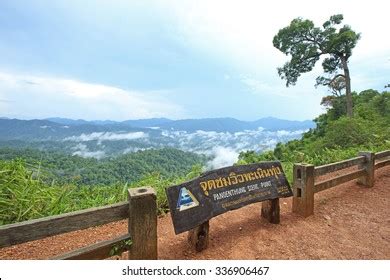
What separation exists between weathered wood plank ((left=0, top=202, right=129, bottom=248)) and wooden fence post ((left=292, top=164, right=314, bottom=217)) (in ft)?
11.2

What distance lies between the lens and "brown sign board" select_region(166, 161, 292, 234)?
377 cm

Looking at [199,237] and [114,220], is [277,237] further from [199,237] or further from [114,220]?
[114,220]

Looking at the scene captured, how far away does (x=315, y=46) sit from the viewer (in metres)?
20.0

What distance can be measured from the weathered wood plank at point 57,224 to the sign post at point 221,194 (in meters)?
0.77

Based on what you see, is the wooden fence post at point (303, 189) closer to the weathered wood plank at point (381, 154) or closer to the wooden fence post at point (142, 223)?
the wooden fence post at point (142, 223)

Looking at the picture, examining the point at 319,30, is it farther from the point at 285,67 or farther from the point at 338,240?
the point at 338,240

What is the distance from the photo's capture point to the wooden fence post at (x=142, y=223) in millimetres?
3238

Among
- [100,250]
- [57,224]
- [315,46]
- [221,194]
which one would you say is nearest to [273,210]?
[221,194]

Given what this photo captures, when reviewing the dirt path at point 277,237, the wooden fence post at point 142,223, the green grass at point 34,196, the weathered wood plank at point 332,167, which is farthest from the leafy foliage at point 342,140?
the wooden fence post at point 142,223

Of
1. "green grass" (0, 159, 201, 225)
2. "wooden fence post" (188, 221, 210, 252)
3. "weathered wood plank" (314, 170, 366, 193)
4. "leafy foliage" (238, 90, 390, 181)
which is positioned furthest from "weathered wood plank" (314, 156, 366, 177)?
"green grass" (0, 159, 201, 225)

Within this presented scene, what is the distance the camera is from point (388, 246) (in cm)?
457

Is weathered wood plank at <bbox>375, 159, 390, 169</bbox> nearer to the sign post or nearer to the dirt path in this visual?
the dirt path

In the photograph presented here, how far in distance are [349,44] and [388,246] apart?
17855 millimetres

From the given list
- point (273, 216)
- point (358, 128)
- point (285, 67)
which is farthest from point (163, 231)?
point (285, 67)
